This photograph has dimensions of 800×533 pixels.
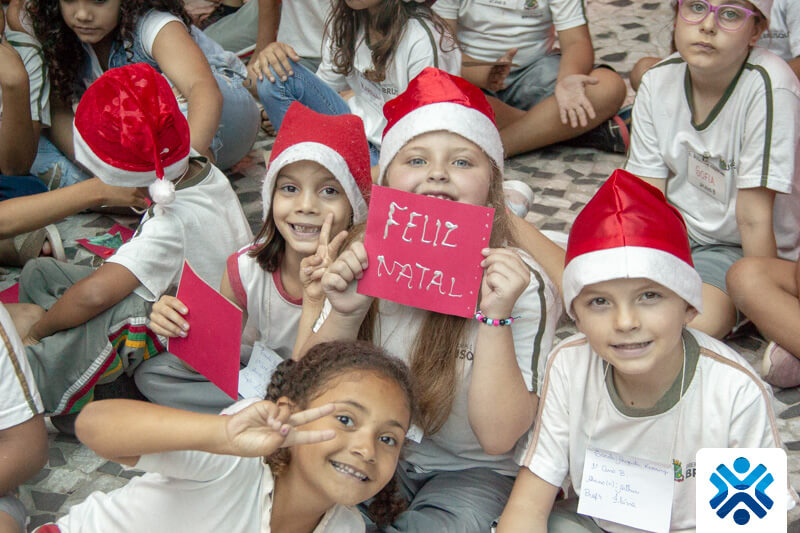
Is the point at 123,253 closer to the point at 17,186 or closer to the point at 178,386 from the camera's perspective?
the point at 178,386

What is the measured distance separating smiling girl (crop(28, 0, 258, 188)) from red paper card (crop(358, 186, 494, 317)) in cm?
134

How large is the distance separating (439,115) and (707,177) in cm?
101

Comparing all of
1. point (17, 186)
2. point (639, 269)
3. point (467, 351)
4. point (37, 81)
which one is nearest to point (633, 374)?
point (639, 269)

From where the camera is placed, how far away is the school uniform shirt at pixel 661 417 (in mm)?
1593

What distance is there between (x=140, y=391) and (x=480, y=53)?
79.1 inches

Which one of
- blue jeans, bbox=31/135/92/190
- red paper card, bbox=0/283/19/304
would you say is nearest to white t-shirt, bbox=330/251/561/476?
red paper card, bbox=0/283/19/304

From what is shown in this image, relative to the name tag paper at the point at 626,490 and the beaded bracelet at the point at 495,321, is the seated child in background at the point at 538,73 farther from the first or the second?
the name tag paper at the point at 626,490

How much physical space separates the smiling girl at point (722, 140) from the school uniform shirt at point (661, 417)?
0.83m

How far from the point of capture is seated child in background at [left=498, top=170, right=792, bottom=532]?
5.18 ft

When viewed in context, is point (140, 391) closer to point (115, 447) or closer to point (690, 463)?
point (115, 447)

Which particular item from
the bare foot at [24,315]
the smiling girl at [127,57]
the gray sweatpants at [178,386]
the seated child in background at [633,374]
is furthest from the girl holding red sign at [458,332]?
the smiling girl at [127,57]

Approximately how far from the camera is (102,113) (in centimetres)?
228

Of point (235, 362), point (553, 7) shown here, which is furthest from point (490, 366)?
point (553, 7)

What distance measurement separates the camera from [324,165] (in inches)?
82.5
